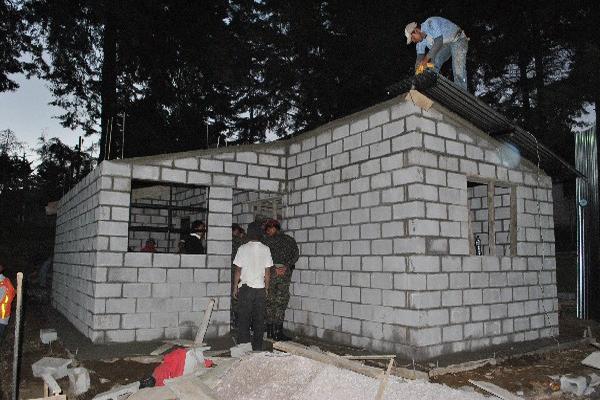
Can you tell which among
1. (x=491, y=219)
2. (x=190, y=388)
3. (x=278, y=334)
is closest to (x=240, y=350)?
(x=190, y=388)

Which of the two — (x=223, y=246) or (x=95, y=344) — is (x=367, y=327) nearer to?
(x=223, y=246)

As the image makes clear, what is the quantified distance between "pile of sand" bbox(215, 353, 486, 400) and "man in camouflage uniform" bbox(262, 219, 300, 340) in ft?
8.44

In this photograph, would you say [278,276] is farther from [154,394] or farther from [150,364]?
[154,394]

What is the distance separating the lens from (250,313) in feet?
21.5

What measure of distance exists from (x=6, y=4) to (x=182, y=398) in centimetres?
1826

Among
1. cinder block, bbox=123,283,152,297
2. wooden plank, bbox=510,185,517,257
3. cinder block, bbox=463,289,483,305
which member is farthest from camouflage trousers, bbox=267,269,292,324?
wooden plank, bbox=510,185,517,257

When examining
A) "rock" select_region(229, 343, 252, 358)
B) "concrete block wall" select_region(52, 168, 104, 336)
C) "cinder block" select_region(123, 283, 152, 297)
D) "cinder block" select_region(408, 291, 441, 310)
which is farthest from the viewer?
"concrete block wall" select_region(52, 168, 104, 336)

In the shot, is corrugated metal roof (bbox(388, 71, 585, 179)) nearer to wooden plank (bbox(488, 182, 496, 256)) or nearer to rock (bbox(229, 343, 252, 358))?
wooden plank (bbox(488, 182, 496, 256))

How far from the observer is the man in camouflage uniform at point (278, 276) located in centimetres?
743

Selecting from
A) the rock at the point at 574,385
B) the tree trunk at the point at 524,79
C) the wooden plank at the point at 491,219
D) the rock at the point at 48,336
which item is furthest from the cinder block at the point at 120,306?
the tree trunk at the point at 524,79

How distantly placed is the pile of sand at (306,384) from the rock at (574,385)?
157cm

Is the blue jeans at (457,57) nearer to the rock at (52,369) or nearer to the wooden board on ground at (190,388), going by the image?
the wooden board on ground at (190,388)

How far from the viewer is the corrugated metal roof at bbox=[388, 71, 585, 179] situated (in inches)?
235

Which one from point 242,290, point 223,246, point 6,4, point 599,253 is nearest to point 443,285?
point 242,290
